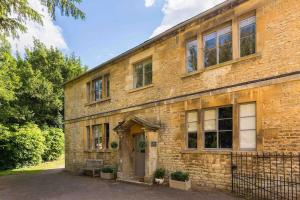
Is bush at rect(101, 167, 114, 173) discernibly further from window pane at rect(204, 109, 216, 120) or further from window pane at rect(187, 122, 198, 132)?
window pane at rect(204, 109, 216, 120)

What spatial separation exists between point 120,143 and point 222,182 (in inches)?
243

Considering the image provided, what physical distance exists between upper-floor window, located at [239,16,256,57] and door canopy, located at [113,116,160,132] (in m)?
4.84

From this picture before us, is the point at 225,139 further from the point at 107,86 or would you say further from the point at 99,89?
the point at 99,89

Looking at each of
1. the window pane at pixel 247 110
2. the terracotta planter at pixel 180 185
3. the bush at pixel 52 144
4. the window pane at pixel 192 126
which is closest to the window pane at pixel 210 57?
the window pane at pixel 247 110

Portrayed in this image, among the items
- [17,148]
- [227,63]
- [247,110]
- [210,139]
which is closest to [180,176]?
[210,139]

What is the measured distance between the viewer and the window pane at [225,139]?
391 inches

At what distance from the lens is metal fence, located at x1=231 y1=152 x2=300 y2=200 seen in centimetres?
805

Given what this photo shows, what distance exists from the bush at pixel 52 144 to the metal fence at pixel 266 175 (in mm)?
21068

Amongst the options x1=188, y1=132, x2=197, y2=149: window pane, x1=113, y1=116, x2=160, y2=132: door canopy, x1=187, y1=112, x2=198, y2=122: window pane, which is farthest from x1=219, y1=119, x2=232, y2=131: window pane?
x1=113, y1=116, x2=160, y2=132: door canopy

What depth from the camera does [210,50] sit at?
1098cm

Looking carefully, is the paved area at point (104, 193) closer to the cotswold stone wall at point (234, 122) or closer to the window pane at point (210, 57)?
the cotswold stone wall at point (234, 122)

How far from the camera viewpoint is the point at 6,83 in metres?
22.3

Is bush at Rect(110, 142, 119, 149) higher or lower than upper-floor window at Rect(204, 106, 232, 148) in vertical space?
lower

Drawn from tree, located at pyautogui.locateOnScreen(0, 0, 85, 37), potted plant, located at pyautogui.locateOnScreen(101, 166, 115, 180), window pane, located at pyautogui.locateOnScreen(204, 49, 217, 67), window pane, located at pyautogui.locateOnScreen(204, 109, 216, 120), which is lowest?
potted plant, located at pyautogui.locateOnScreen(101, 166, 115, 180)
